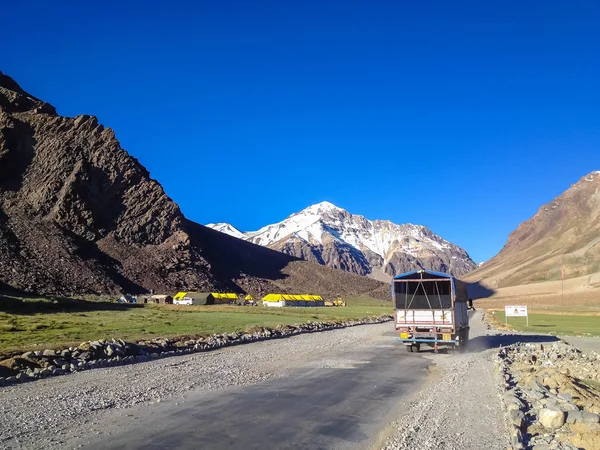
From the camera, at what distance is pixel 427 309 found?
24.0 meters

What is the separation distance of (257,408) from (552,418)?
6.11m

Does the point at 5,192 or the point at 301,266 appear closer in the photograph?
Answer: the point at 5,192

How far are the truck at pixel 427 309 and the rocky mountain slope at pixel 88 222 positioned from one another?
8055 cm

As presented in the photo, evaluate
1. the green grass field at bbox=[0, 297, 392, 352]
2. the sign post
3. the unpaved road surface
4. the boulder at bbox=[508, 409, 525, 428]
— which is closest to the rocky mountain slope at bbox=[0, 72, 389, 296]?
the green grass field at bbox=[0, 297, 392, 352]

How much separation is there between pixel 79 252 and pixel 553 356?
106 m

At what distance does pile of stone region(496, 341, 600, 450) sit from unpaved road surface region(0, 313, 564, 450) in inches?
17.5

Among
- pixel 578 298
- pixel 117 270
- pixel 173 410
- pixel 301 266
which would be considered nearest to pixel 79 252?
pixel 117 270

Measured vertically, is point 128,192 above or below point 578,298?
above

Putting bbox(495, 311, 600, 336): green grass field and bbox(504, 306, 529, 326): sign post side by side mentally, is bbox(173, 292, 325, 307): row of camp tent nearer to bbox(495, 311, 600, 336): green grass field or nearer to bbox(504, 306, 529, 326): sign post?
bbox(495, 311, 600, 336): green grass field

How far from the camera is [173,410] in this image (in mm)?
10688

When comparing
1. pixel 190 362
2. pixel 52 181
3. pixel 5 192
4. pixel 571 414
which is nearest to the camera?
pixel 571 414

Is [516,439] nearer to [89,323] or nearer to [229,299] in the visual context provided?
[89,323]

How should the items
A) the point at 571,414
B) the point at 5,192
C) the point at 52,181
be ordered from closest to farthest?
the point at 571,414 → the point at 5,192 → the point at 52,181

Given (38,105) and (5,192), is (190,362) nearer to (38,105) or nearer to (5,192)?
(5,192)
